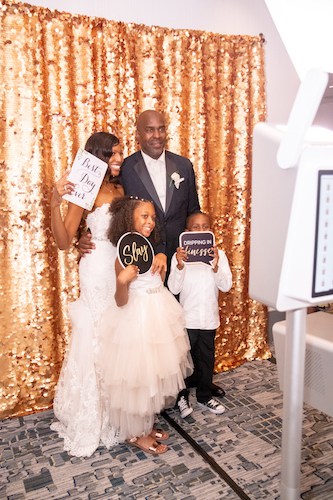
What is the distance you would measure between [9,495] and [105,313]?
2.82ft

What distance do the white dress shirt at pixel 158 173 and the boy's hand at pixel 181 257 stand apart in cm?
30

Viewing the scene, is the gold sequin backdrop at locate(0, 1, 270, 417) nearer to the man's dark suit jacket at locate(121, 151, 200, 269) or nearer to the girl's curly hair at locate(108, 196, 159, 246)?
the man's dark suit jacket at locate(121, 151, 200, 269)

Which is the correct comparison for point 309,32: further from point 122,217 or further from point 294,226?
point 122,217

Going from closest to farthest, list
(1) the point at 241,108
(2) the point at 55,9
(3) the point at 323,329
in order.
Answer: (3) the point at 323,329, (2) the point at 55,9, (1) the point at 241,108

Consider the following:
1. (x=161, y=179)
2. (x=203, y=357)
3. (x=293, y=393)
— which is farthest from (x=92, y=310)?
(x=293, y=393)

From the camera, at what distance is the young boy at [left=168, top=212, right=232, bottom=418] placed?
7.88 feet

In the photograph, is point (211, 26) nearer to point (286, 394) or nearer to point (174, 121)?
point (174, 121)

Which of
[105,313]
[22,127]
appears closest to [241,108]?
[22,127]

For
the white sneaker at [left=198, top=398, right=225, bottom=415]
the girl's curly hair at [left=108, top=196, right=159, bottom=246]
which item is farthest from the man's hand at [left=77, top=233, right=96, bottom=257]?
the white sneaker at [left=198, top=398, right=225, bottom=415]

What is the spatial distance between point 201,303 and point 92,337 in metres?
0.66

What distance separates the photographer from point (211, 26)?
2.87m

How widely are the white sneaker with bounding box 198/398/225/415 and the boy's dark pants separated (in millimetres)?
23

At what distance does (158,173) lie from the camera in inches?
98.0

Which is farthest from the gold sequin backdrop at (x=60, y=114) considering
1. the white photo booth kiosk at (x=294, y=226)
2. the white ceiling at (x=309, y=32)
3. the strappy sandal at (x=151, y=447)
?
the white photo booth kiosk at (x=294, y=226)
